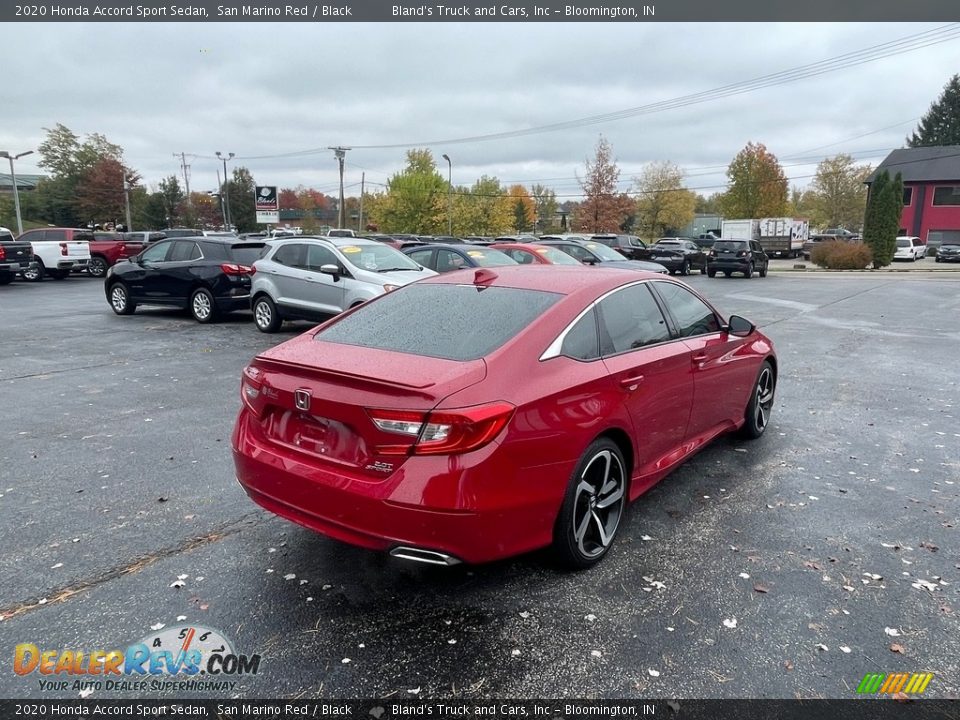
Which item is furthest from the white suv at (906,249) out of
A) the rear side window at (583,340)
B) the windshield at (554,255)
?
the rear side window at (583,340)

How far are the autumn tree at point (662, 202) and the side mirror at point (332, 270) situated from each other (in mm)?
71218

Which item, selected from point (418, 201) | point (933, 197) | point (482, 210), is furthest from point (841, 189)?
point (418, 201)

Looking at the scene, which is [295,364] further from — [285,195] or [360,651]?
[285,195]

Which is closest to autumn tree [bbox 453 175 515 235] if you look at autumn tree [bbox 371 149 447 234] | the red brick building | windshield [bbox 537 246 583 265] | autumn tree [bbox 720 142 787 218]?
autumn tree [bbox 371 149 447 234]

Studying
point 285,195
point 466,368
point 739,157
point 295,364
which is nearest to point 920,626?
point 466,368

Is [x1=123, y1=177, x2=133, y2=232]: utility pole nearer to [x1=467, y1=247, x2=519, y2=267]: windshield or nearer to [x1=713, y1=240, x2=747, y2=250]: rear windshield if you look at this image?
[x1=713, y1=240, x2=747, y2=250]: rear windshield

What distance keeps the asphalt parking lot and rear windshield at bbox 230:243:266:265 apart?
7.33 metres

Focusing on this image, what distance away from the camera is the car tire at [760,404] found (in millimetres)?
5555

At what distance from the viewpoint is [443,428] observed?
2.81 meters

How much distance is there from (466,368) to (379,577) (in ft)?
4.08

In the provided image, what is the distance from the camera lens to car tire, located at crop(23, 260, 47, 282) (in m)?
23.4

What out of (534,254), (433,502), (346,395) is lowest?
(433,502)

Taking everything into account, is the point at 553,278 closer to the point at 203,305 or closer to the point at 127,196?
the point at 203,305

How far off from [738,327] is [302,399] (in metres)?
3.50
